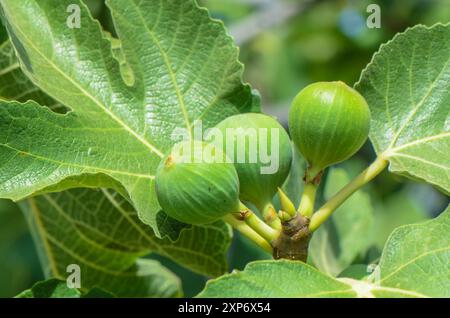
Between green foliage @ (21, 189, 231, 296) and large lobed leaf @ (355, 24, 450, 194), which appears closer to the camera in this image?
large lobed leaf @ (355, 24, 450, 194)

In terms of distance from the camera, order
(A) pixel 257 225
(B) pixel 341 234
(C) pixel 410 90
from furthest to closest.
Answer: (B) pixel 341 234, (C) pixel 410 90, (A) pixel 257 225

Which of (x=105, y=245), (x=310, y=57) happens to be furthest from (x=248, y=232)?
(x=310, y=57)

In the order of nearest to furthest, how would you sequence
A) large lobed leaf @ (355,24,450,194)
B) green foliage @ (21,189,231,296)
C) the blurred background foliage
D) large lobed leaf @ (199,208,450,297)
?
large lobed leaf @ (199,208,450,297) → large lobed leaf @ (355,24,450,194) → green foliage @ (21,189,231,296) → the blurred background foliage

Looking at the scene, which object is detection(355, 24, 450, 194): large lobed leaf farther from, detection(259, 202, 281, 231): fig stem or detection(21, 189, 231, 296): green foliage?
detection(21, 189, 231, 296): green foliage

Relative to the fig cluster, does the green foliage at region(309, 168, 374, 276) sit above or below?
below

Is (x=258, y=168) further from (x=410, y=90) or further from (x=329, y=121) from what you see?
(x=410, y=90)

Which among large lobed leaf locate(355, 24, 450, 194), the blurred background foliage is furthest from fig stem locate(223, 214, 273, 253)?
the blurred background foliage
